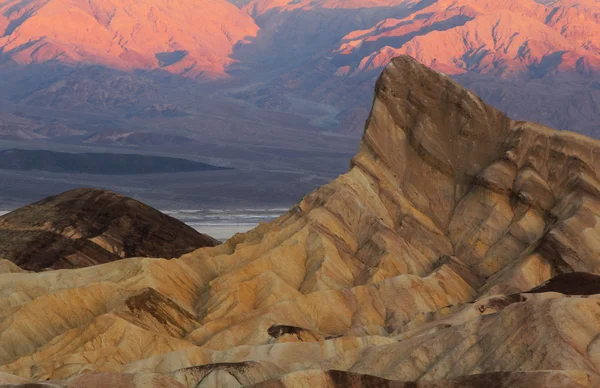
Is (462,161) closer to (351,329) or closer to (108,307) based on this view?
(351,329)

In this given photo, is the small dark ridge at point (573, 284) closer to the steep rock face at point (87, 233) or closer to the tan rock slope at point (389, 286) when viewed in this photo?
the tan rock slope at point (389, 286)

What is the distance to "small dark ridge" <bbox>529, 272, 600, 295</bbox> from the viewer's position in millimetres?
64938

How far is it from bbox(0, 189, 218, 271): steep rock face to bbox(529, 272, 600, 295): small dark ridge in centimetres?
4762

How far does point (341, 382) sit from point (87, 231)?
63407 mm

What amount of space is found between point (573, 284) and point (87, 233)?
5535 cm

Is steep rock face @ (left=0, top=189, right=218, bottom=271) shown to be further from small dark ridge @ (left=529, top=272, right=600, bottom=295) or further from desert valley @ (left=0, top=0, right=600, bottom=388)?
small dark ridge @ (left=529, top=272, right=600, bottom=295)

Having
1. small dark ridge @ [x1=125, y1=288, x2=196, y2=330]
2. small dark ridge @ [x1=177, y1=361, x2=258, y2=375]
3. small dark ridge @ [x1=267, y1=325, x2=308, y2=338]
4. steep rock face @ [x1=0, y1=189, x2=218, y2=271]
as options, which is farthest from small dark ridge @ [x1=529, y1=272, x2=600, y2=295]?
steep rock face @ [x1=0, y1=189, x2=218, y2=271]

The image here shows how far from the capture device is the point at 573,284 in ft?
217

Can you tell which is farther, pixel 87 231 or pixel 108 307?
pixel 87 231

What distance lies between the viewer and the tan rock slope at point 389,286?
51.0 m

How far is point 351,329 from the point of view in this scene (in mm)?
66812

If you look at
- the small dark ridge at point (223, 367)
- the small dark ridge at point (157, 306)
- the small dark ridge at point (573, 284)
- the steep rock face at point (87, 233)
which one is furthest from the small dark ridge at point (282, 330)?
the steep rock face at point (87, 233)

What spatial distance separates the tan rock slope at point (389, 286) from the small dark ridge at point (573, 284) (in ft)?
0.40

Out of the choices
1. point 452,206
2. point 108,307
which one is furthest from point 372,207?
point 108,307
